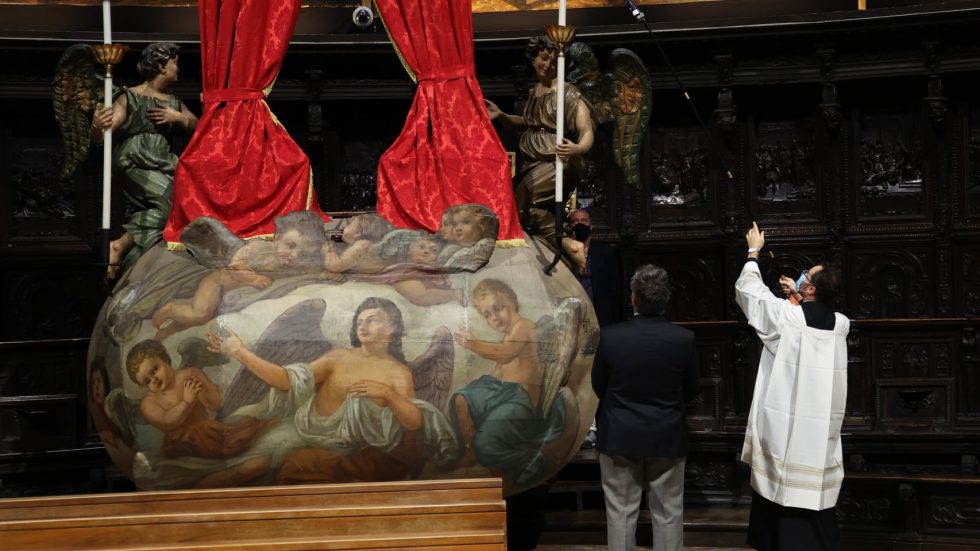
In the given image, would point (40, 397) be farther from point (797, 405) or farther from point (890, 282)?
point (890, 282)

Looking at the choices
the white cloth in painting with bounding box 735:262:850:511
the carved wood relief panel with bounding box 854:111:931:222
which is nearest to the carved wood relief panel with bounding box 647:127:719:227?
the carved wood relief panel with bounding box 854:111:931:222

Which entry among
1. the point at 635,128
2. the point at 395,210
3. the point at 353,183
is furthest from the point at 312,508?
the point at 353,183


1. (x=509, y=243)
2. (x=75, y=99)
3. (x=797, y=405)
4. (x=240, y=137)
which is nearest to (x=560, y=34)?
(x=509, y=243)

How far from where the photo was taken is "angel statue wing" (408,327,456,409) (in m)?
4.89

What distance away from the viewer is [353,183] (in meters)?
8.66

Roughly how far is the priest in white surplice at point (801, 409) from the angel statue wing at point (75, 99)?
3.41m

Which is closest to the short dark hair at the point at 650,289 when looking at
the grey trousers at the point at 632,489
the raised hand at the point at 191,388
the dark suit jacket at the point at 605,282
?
the grey trousers at the point at 632,489

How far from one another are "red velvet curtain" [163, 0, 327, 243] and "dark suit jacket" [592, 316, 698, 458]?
1.70 meters

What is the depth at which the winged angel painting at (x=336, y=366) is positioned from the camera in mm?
4867

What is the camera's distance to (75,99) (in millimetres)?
6207

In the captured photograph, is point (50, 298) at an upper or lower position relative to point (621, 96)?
lower

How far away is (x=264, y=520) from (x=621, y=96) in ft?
10.0

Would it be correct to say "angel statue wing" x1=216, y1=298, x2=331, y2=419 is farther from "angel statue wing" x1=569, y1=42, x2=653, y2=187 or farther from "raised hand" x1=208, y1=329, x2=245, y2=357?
"angel statue wing" x1=569, y1=42, x2=653, y2=187

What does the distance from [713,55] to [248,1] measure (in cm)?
374
